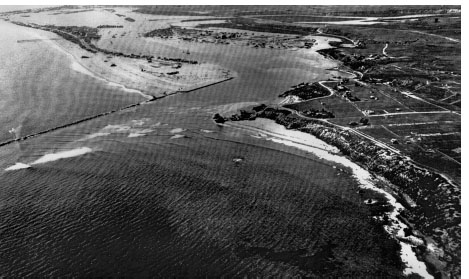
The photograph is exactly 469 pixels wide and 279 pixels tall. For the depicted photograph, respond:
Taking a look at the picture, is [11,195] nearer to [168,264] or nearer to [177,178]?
[177,178]

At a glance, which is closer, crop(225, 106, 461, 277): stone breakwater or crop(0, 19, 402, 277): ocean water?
crop(0, 19, 402, 277): ocean water

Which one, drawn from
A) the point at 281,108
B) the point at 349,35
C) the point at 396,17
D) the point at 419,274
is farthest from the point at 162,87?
the point at 396,17

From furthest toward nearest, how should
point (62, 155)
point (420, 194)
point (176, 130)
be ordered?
1. point (176, 130)
2. point (62, 155)
3. point (420, 194)

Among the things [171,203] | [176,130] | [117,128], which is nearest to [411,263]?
[171,203]

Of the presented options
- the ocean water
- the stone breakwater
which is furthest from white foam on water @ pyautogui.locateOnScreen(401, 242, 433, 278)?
the ocean water

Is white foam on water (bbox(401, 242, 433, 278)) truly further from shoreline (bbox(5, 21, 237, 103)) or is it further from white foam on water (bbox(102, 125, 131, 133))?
shoreline (bbox(5, 21, 237, 103))

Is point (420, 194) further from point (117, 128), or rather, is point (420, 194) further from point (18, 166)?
point (18, 166)

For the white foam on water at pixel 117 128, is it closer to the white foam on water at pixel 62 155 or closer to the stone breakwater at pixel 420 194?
the white foam on water at pixel 62 155
